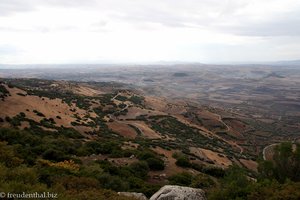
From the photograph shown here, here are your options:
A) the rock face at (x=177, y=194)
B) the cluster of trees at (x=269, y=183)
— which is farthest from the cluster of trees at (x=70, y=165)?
the cluster of trees at (x=269, y=183)

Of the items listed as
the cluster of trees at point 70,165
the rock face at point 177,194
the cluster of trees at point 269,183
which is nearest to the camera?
the rock face at point 177,194

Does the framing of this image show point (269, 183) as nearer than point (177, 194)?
No

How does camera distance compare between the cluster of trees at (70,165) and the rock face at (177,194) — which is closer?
the rock face at (177,194)

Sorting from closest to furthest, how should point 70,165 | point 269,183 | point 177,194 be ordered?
point 177,194 → point 269,183 → point 70,165

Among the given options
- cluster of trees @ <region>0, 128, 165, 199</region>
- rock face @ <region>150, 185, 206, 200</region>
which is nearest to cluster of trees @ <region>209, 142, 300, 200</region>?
rock face @ <region>150, 185, 206, 200</region>

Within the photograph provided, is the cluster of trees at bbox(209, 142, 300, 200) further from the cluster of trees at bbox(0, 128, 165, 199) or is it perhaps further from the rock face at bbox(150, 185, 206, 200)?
the cluster of trees at bbox(0, 128, 165, 199)

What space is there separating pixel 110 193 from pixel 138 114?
67465 mm

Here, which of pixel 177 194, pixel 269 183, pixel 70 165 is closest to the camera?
pixel 177 194

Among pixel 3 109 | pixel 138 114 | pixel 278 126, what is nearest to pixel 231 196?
pixel 3 109

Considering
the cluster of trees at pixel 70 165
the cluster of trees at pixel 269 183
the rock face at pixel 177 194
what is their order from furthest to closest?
the cluster of trees at pixel 70 165 < the cluster of trees at pixel 269 183 < the rock face at pixel 177 194

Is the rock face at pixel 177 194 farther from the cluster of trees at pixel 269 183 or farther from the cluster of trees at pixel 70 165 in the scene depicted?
the cluster of trees at pixel 70 165

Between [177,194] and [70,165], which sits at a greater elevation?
[177,194]

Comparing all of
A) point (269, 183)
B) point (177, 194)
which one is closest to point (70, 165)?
point (177, 194)

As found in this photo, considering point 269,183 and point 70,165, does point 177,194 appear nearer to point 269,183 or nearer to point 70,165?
point 269,183
